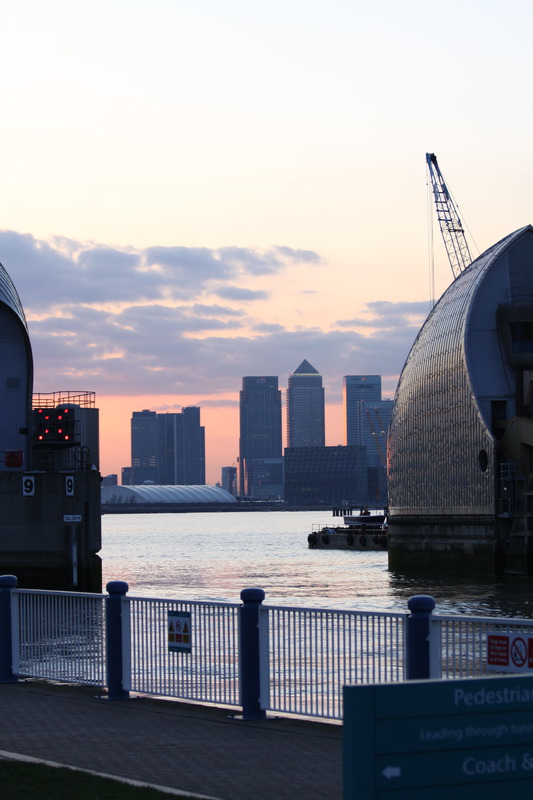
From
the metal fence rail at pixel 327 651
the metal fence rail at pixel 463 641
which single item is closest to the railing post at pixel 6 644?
the metal fence rail at pixel 327 651

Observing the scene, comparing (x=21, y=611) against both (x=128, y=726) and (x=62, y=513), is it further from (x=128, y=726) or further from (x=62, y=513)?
(x=62, y=513)

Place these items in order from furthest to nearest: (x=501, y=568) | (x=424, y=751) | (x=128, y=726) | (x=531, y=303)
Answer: (x=531, y=303), (x=501, y=568), (x=128, y=726), (x=424, y=751)

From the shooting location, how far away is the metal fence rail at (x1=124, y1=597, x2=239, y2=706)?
18.0 meters

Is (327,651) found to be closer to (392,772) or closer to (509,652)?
(509,652)

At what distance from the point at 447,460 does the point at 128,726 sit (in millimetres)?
→ 75726

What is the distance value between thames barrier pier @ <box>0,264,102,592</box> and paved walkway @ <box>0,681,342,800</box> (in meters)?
41.5

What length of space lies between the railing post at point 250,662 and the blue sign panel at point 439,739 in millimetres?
9821

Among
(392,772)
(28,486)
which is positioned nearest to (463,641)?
(392,772)

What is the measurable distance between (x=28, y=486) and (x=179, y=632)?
1724 inches

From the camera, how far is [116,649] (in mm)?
19656

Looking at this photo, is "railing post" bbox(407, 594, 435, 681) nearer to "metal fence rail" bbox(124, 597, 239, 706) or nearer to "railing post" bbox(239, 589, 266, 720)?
"railing post" bbox(239, 589, 266, 720)

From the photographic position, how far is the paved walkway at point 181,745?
525 inches

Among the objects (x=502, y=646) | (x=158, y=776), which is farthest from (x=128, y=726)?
(x=502, y=646)

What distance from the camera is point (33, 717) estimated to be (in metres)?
17.8
